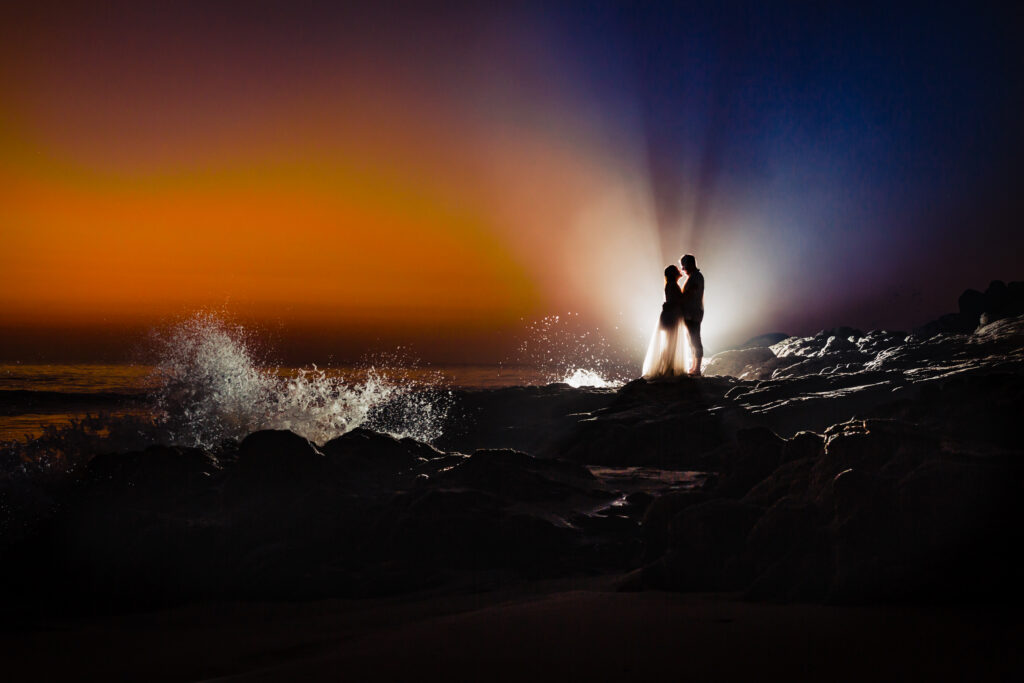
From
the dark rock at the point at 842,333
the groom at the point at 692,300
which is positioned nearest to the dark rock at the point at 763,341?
the dark rock at the point at 842,333

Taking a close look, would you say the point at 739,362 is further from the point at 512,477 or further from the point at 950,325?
the point at 512,477

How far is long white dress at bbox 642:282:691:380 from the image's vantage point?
17703mm

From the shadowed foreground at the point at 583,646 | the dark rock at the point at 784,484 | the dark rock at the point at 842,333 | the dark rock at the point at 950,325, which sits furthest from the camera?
the dark rock at the point at 842,333

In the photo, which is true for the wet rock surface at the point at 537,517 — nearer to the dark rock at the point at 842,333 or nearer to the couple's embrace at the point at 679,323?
the couple's embrace at the point at 679,323

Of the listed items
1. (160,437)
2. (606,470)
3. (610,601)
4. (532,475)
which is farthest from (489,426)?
(610,601)

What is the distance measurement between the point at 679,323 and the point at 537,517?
1128 cm

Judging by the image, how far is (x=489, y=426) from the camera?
17.5m

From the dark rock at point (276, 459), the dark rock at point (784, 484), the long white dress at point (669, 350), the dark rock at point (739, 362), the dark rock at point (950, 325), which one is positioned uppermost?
the dark rock at point (950, 325)

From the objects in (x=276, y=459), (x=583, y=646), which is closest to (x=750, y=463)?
(x=583, y=646)

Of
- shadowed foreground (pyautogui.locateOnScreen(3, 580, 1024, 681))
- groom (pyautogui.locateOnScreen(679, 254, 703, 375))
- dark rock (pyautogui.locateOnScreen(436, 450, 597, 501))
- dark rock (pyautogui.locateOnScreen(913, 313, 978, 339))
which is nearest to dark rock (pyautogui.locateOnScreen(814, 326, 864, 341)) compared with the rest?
dark rock (pyautogui.locateOnScreen(913, 313, 978, 339))

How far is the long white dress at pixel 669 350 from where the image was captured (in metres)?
17.7

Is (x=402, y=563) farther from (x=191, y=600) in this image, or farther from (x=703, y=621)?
(x=703, y=621)

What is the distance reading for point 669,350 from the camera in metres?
17.8

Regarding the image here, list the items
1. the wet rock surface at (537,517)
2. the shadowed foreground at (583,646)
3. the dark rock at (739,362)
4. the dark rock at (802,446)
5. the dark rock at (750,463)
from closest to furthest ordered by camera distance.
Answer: the shadowed foreground at (583,646), the wet rock surface at (537,517), the dark rock at (802,446), the dark rock at (750,463), the dark rock at (739,362)
